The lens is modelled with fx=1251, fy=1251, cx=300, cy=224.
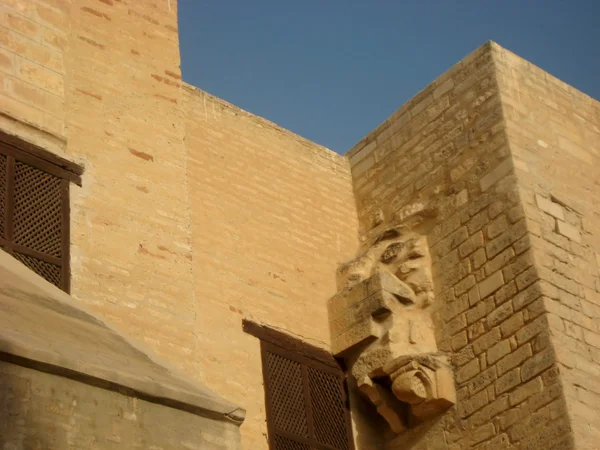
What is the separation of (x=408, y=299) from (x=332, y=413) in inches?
39.9

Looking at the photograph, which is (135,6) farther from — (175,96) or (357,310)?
(357,310)

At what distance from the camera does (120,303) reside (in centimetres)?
734

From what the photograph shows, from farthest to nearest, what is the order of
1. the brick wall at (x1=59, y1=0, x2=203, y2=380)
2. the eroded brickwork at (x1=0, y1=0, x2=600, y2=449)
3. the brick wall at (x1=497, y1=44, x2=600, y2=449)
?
1. the brick wall at (x1=497, y1=44, x2=600, y2=449)
2. the eroded brickwork at (x1=0, y1=0, x2=600, y2=449)
3. the brick wall at (x1=59, y1=0, x2=203, y2=380)

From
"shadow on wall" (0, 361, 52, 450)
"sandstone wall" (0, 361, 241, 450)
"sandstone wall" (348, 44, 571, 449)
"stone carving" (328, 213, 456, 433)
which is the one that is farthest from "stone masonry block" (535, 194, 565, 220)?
"shadow on wall" (0, 361, 52, 450)

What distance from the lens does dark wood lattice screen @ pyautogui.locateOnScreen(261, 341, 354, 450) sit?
875 centimetres

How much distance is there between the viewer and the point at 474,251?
359 inches

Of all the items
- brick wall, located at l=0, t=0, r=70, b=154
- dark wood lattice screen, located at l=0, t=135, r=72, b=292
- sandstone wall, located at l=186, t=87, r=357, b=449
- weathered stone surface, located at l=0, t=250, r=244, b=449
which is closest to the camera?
weathered stone surface, located at l=0, t=250, r=244, b=449

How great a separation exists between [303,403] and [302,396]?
2.1 inches

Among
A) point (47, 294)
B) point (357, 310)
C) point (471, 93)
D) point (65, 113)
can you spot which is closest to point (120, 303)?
point (65, 113)

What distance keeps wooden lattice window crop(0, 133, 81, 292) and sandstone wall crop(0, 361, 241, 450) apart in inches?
91.9

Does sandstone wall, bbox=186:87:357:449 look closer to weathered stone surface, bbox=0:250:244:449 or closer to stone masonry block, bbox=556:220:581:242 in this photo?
stone masonry block, bbox=556:220:581:242

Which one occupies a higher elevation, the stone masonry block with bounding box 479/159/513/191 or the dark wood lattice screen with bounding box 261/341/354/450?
the stone masonry block with bounding box 479/159/513/191

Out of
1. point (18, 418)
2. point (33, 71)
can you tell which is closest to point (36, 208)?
point (33, 71)

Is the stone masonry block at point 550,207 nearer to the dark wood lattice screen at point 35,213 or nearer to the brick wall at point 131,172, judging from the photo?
the brick wall at point 131,172
